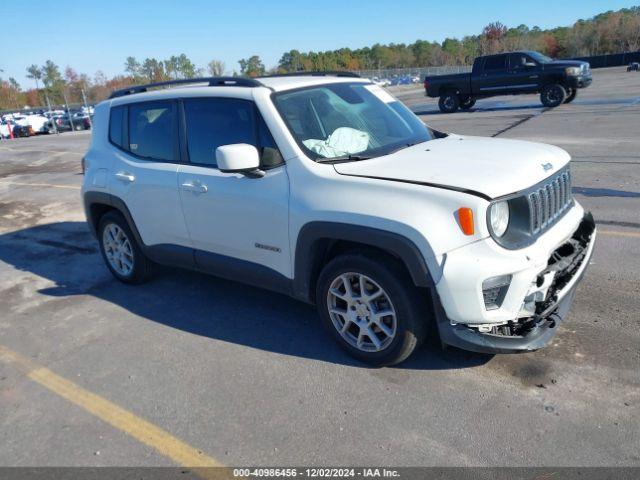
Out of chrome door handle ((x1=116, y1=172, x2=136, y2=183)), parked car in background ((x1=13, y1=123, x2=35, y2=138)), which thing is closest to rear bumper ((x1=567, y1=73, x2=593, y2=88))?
chrome door handle ((x1=116, y1=172, x2=136, y2=183))

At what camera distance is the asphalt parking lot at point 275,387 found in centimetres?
292

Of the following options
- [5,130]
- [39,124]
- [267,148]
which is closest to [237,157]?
[267,148]

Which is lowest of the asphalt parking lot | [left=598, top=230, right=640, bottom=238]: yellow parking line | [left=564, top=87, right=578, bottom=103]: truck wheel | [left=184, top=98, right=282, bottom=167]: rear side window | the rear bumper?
[left=598, top=230, right=640, bottom=238]: yellow parking line

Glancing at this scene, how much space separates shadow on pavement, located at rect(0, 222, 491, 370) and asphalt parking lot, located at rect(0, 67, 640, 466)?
0.06 feet

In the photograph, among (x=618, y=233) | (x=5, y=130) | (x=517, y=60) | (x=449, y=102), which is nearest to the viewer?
(x=618, y=233)

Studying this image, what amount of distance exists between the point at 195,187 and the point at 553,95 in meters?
18.5

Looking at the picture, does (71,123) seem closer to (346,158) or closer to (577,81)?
(577,81)

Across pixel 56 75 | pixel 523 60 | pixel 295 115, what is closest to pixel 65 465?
pixel 295 115

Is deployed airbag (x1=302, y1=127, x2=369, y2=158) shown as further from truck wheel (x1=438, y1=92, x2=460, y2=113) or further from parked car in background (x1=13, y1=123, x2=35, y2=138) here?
parked car in background (x1=13, y1=123, x2=35, y2=138)

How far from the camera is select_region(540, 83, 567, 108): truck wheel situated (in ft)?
63.3

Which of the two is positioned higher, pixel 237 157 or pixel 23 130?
pixel 237 157

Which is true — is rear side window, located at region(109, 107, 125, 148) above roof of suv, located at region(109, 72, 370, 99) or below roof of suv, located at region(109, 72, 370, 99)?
below

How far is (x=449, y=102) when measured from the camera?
21.9m

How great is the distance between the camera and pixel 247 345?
4137 millimetres
